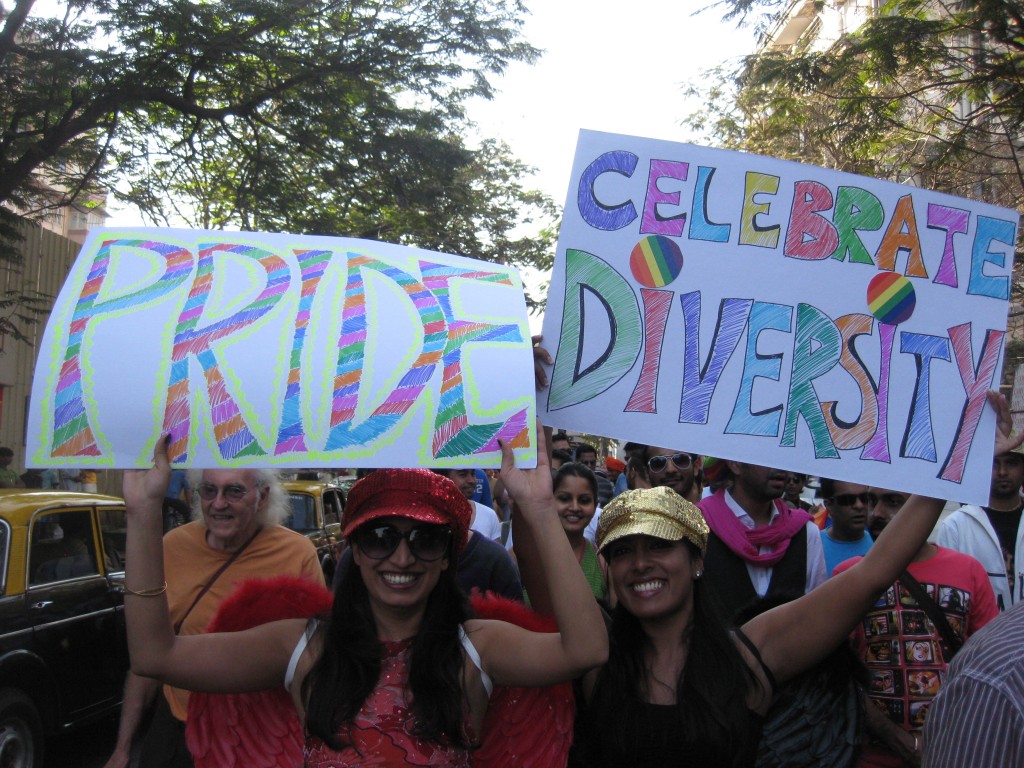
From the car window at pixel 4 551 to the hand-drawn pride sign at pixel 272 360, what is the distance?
11.9 ft

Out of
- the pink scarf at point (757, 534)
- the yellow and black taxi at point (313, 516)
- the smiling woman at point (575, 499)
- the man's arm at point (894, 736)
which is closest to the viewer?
the man's arm at point (894, 736)

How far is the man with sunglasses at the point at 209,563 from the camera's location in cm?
342

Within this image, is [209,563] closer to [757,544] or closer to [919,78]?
[757,544]

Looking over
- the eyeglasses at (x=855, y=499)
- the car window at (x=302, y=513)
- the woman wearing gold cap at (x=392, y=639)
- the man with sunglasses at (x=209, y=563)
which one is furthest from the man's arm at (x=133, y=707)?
the car window at (x=302, y=513)

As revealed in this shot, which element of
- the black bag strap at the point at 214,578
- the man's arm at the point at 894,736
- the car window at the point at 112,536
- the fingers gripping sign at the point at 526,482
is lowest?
the car window at the point at 112,536

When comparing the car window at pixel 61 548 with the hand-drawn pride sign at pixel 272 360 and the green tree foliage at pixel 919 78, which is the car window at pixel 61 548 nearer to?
the hand-drawn pride sign at pixel 272 360

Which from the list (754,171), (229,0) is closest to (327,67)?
(229,0)

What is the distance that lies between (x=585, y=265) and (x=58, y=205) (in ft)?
36.4

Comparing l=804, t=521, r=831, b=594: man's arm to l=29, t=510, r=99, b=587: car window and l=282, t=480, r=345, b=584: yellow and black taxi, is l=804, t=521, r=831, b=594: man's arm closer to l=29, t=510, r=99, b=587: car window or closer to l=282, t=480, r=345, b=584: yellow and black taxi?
l=29, t=510, r=99, b=587: car window

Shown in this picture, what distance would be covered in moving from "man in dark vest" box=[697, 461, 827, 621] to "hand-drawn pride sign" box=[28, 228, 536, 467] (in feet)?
5.57

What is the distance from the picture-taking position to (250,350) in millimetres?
2238

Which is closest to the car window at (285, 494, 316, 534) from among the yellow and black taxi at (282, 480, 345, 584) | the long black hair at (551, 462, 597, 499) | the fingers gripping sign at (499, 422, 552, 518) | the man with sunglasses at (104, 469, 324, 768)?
the yellow and black taxi at (282, 480, 345, 584)

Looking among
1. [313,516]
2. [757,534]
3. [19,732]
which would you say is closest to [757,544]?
[757,534]

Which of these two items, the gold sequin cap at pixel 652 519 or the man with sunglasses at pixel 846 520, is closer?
the gold sequin cap at pixel 652 519
